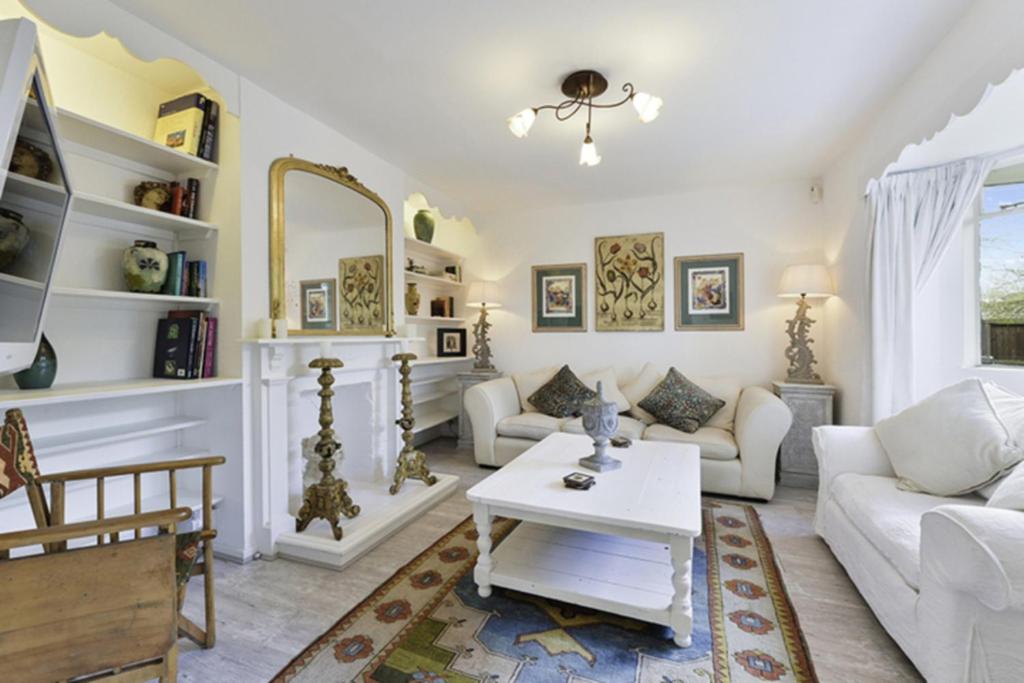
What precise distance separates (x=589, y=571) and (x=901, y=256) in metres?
2.51

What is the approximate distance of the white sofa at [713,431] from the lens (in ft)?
9.11

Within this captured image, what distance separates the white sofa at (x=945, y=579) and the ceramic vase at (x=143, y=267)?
305cm

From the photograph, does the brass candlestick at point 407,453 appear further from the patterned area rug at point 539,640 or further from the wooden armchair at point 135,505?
the wooden armchair at point 135,505

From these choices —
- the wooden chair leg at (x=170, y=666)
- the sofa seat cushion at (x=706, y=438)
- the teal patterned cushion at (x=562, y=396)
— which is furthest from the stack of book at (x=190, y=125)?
the sofa seat cushion at (x=706, y=438)

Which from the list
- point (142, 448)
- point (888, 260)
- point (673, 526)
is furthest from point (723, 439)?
point (142, 448)

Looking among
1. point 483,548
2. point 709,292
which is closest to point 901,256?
point 709,292

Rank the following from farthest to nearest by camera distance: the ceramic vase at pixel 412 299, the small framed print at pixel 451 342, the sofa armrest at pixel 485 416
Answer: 1. the small framed print at pixel 451 342
2. the ceramic vase at pixel 412 299
3. the sofa armrest at pixel 485 416

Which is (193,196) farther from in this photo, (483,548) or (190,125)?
(483,548)

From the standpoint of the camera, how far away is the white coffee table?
1.52 meters

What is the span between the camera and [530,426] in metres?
3.37

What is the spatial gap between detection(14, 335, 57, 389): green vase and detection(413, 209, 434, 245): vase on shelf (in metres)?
2.50

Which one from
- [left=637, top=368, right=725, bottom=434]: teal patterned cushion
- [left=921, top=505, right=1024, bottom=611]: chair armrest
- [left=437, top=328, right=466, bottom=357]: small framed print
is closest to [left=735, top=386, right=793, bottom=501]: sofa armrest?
[left=637, top=368, right=725, bottom=434]: teal patterned cushion

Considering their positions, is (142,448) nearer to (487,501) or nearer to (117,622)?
(117,622)

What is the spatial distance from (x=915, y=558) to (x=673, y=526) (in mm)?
771
